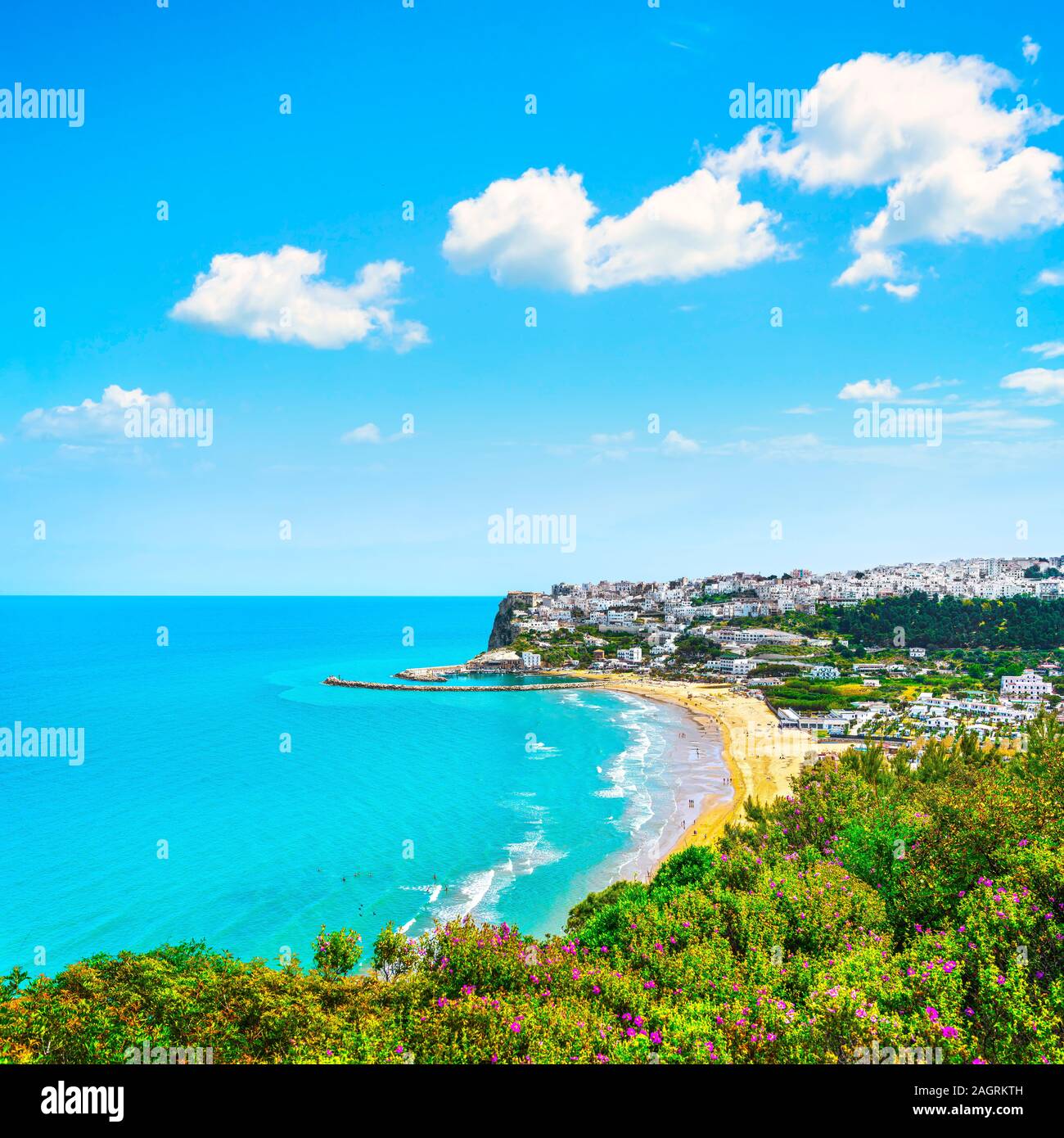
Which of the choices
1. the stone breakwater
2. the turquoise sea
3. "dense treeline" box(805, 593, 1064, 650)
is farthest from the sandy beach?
"dense treeline" box(805, 593, 1064, 650)

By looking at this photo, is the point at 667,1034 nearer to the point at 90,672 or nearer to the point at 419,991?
the point at 419,991

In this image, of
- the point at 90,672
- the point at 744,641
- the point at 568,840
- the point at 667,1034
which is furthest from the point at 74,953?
the point at 744,641

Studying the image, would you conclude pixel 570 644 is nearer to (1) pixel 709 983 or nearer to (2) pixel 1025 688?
(2) pixel 1025 688

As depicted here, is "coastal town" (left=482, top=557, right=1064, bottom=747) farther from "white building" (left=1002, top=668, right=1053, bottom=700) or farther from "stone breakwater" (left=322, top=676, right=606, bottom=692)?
"stone breakwater" (left=322, top=676, right=606, bottom=692)

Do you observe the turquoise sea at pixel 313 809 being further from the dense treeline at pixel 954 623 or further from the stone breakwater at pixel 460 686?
the dense treeline at pixel 954 623
